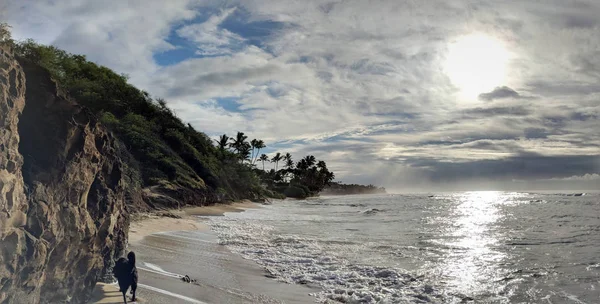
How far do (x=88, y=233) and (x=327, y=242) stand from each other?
437 inches

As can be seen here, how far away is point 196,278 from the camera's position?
26.9ft

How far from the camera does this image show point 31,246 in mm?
4230

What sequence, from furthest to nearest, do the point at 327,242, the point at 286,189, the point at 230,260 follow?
1. the point at 286,189
2. the point at 327,242
3. the point at 230,260

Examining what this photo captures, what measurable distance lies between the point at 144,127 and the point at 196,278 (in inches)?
1260

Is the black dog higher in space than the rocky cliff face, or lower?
lower

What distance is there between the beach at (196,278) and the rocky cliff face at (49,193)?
85 centimetres

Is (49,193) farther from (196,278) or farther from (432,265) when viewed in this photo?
(432,265)

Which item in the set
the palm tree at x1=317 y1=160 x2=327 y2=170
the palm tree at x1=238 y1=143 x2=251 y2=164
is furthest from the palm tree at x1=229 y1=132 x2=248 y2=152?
the palm tree at x1=317 y1=160 x2=327 y2=170

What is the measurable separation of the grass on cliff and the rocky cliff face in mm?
24473

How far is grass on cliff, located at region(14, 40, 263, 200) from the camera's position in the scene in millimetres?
31625

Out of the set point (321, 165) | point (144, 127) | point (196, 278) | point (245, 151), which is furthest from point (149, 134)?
point (321, 165)

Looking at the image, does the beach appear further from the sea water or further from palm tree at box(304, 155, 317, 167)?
palm tree at box(304, 155, 317, 167)

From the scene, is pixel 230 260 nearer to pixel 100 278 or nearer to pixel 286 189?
pixel 100 278

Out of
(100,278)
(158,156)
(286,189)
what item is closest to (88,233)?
(100,278)
